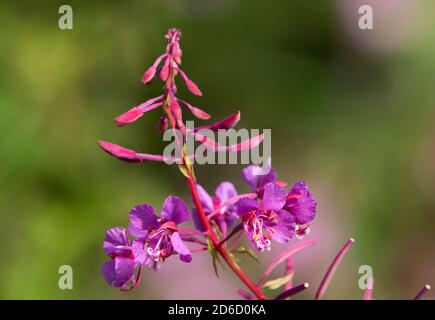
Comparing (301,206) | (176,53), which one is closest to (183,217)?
(301,206)

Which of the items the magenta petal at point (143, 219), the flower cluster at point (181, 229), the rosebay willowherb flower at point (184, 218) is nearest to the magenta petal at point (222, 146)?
the rosebay willowherb flower at point (184, 218)

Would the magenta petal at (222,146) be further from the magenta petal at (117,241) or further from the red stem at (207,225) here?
the magenta petal at (117,241)

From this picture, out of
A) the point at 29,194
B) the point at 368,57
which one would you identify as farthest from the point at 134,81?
the point at 368,57

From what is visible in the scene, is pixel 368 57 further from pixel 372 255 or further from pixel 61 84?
pixel 61 84

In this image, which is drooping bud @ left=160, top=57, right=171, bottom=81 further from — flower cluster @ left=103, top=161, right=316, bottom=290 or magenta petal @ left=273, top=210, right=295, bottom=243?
magenta petal @ left=273, top=210, right=295, bottom=243

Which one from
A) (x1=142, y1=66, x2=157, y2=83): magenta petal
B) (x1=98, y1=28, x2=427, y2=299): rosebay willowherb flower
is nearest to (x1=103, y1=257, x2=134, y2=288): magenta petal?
(x1=98, y1=28, x2=427, y2=299): rosebay willowherb flower

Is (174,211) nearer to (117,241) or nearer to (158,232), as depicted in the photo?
(158,232)
